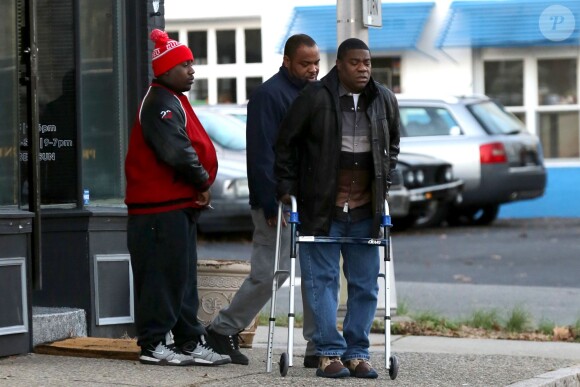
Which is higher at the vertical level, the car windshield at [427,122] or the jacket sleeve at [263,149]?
the car windshield at [427,122]

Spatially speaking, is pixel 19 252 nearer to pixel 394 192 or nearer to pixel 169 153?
pixel 169 153

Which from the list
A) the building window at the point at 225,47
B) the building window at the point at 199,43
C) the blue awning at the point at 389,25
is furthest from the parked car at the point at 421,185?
the building window at the point at 199,43

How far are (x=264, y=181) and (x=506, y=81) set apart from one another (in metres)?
17.4

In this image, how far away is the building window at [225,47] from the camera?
2575 cm

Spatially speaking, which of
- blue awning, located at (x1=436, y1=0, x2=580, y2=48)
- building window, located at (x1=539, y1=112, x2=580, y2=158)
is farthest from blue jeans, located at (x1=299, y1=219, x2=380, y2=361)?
building window, located at (x1=539, y1=112, x2=580, y2=158)

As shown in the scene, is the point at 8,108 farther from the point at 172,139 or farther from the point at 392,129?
the point at 392,129

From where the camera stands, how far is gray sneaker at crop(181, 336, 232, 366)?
25.1ft

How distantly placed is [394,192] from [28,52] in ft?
37.0

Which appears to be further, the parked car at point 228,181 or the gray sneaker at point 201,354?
the parked car at point 228,181

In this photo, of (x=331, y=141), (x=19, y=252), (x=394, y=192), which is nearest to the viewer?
(x=331, y=141)

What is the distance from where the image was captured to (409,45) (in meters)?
24.2

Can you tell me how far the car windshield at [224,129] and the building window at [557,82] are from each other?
717cm

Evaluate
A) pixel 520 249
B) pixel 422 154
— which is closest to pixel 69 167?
pixel 520 249

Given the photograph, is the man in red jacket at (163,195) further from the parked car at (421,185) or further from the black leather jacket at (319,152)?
the parked car at (421,185)
